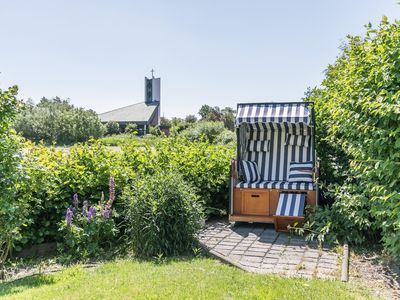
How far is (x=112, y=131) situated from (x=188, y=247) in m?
38.7

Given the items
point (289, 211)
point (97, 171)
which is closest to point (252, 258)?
point (289, 211)

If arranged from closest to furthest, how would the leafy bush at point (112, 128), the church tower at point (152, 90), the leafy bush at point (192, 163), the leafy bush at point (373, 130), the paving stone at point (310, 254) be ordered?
the leafy bush at point (373, 130), the paving stone at point (310, 254), the leafy bush at point (192, 163), the leafy bush at point (112, 128), the church tower at point (152, 90)

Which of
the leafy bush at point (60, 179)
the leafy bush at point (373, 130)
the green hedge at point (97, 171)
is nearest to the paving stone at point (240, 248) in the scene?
the green hedge at point (97, 171)

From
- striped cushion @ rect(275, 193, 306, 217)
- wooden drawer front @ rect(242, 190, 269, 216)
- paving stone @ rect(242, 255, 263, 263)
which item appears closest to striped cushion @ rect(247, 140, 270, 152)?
wooden drawer front @ rect(242, 190, 269, 216)

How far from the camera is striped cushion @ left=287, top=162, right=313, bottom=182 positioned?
23.0 feet

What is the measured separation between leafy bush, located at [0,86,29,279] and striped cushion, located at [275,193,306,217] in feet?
13.4

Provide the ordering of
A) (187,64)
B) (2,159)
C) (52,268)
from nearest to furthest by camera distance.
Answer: (2,159) < (52,268) < (187,64)

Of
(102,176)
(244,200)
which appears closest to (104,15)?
(102,176)

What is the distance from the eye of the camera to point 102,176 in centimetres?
605

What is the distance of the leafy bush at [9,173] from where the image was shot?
4.19 m

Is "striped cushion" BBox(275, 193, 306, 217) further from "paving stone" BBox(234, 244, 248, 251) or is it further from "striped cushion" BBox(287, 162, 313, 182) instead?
"paving stone" BBox(234, 244, 248, 251)

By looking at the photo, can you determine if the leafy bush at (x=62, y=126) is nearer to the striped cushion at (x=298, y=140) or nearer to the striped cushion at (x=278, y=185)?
the striped cushion at (x=298, y=140)

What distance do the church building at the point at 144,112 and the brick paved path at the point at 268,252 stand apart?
38.4 m

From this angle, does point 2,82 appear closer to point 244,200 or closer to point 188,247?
point 188,247
